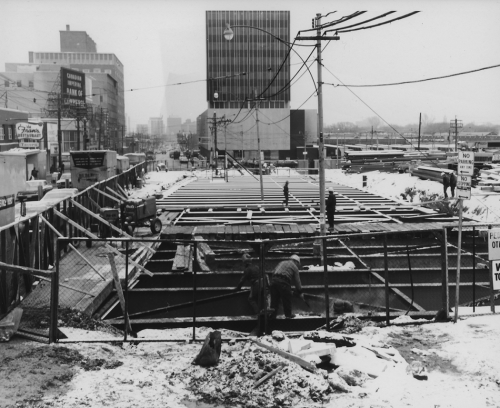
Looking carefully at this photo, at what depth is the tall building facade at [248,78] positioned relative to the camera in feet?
329

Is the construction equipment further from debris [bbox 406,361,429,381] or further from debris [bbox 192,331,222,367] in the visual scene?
debris [bbox 406,361,429,381]

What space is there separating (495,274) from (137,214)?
47.5 feet

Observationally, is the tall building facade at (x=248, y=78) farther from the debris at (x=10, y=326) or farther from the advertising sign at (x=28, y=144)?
the debris at (x=10, y=326)

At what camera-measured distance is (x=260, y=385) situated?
733cm

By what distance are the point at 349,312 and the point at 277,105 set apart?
343ft

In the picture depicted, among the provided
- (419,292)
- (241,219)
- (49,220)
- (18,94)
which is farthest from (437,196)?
(18,94)

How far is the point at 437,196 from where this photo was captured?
36.1m

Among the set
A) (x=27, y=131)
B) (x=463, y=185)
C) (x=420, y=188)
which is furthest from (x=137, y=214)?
(x=27, y=131)

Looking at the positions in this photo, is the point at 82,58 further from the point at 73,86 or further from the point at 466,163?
the point at 466,163

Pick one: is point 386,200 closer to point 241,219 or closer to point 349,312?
point 241,219

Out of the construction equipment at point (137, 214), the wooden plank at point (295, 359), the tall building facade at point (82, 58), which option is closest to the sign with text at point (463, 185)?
the wooden plank at point (295, 359)

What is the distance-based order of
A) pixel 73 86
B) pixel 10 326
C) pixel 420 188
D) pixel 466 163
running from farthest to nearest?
pixel 73 86
pixel 420 188
pixel 466 163
pixel 10 326

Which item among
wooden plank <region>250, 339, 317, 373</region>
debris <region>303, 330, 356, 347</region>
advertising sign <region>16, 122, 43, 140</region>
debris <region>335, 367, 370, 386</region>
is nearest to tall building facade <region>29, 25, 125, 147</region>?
advertising sign <region>16, 122, 43, 140</region>

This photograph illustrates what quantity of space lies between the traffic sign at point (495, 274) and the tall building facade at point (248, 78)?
8958cm
